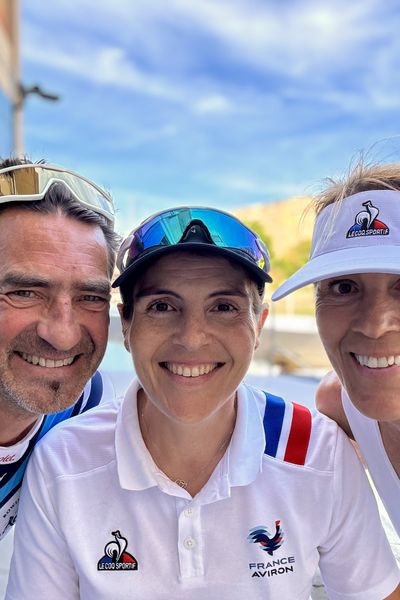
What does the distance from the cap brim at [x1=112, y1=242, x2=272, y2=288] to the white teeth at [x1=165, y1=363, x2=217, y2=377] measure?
0.86ft

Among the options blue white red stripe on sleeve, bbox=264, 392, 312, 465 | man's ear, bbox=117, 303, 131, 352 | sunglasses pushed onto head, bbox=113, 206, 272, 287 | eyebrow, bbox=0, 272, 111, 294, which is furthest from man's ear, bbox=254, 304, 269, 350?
eyebrow, bbox=0, 272, 111, 294

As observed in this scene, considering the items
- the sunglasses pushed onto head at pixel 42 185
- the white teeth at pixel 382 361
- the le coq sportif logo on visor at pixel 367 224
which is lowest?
the white teeth at pixel 382 361

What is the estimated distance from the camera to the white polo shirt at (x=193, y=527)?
131 cm

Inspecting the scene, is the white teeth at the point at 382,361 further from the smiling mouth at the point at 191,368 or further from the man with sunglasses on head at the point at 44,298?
the man with sunglasses on head at the point at 44,298

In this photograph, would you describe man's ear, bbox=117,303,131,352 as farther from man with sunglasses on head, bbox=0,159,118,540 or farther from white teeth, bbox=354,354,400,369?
white teeth, bbox=354,354,400,369

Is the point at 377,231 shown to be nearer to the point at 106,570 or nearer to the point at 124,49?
the point at 106,570

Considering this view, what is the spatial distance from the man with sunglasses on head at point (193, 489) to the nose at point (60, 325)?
0.17 meters

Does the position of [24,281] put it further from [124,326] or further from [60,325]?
[124,326]

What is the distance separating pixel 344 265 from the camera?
4.34 feet

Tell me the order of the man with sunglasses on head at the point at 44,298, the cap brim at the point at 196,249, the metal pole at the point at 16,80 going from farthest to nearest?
the metal pole at the point at 16,80, the man with sunglasses on head at the point at 44,298, the cap brim at the point at 196,249

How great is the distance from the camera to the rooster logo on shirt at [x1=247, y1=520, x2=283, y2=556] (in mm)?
1340

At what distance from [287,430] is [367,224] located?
0.63m

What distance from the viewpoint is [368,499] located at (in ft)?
4.59

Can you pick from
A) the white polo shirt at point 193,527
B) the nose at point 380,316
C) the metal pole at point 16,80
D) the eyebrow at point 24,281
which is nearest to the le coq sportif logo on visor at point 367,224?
the nose at point 380,316
